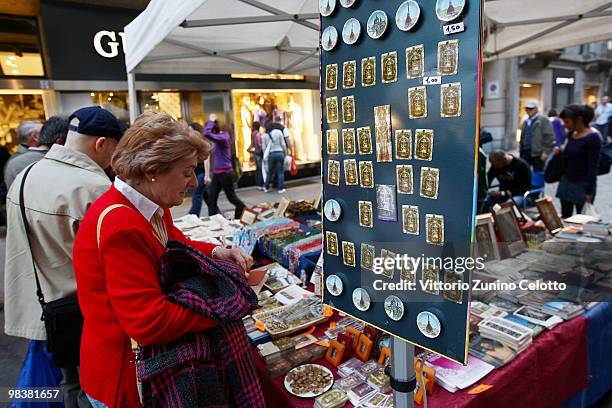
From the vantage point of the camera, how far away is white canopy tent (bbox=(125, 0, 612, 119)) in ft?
10.6

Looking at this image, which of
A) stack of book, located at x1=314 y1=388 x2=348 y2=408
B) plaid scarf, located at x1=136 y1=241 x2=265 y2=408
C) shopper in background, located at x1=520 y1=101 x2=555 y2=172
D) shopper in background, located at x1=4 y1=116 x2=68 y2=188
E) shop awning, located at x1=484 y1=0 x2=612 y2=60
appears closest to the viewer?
plaid scarf, located at x1=136 y1=241 x2=265 y2=408

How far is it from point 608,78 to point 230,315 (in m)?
25.2

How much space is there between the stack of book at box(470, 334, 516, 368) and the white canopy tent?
2.46 meters

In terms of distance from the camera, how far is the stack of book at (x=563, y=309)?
1.85m

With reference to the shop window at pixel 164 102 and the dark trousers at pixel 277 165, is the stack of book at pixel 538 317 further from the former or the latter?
the shop window at pixel 164 102

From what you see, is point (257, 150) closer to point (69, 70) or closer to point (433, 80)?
point (69, 70)

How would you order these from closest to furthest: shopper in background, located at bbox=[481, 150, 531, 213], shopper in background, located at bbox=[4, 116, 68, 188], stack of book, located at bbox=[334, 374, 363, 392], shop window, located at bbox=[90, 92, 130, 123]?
1. stack of book, located at bbox=[334, 374, 363, 392]
2. shopper in background, located at bbox=[4, 116, 68, 188]
3. shopper in background, located at bbox=[481, 150, 531, 213]
4. shop window, located at bbox=[90, 92, 130, 123]

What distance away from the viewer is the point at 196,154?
1.22 metres

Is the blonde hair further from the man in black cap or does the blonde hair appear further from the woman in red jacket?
the man in black cap

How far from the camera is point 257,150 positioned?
367 inches

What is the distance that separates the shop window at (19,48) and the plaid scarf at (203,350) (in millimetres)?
8125

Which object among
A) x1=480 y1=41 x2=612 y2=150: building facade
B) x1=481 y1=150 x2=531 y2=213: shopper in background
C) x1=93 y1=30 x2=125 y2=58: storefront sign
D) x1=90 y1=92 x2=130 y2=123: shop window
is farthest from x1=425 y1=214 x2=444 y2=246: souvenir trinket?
x1=480 y1=41 x2=612 y2=150: building facade

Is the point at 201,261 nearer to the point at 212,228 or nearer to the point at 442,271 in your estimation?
the point at 442,271

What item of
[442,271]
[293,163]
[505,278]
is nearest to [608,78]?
[293,163]
